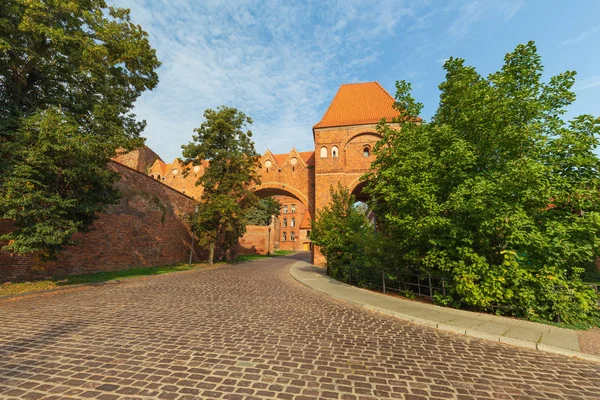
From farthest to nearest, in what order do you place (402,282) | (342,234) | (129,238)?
1. (129,238)
2. (342,234)
3. (402,282)

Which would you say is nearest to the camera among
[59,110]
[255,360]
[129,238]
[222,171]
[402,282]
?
[255,360]

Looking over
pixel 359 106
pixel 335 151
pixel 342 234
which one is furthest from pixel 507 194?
pixel 359 106

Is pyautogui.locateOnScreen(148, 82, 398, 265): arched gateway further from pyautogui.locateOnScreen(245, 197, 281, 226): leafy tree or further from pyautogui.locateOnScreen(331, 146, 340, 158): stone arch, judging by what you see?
pyautogui.locateOnScreen(245, 197, 281, 226): leafy tree

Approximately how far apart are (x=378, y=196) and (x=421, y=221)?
2727 mm

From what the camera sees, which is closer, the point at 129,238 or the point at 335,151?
the point at 129,238

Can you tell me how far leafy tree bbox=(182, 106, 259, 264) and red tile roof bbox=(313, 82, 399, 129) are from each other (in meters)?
6.71

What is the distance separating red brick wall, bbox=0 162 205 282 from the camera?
34.9ft

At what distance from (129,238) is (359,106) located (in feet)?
66.7

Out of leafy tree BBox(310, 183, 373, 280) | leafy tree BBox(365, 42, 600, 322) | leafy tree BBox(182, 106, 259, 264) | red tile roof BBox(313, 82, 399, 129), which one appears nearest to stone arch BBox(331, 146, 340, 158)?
red tile roof BBox(313, 82, 399, 129)

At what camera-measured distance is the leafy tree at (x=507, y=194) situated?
241 inches

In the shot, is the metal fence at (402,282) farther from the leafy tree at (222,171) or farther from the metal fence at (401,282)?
the leafy tree at (222,171)

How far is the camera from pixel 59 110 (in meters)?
8.93

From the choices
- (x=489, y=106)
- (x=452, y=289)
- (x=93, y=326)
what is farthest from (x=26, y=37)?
(x=452, y=289)

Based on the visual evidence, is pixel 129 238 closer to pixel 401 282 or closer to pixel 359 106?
pixel 401 282
